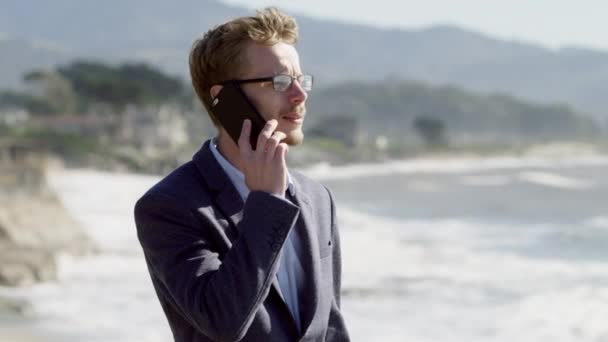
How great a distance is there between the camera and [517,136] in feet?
427

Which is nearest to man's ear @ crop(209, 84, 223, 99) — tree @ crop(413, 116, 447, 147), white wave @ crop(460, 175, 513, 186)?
white wave @ crop(460, 175, 513, 186)

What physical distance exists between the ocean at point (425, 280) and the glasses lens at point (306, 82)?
6.92m

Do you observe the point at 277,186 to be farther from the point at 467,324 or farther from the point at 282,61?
the point at 467,324

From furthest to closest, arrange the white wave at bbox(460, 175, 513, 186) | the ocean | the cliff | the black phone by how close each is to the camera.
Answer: the white wave at bbox(460, 175, 513, 186), the cliff, the ocean, the black phone

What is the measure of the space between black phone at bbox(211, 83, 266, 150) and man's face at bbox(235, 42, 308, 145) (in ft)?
0.06

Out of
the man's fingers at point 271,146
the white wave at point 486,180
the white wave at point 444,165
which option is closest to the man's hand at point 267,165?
the man's fingers at point 271,146

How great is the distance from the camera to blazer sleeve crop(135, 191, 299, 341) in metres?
1.55

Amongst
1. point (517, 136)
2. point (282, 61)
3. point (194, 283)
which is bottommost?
point (517, 136)

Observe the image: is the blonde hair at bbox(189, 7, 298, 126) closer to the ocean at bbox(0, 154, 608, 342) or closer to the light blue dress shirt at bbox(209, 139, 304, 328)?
the light blue dress shirt at bbox(209, 139, 304, 328)

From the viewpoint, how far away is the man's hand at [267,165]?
161cm

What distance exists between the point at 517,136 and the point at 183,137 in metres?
65.1

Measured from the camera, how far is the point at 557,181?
185 feet

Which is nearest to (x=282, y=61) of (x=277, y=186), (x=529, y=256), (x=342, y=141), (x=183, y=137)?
(x=277, y=186)

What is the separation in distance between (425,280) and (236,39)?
11864 mm
